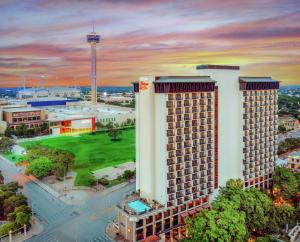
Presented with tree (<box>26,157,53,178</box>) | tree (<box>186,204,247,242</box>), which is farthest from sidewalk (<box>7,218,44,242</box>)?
tree (<box>186,204,247,242</box>)

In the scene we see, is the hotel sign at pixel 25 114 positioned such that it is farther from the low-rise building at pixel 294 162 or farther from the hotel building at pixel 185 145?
the low-rise building at pixel 294 162

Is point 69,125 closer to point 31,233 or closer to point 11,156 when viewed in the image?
point 11,156

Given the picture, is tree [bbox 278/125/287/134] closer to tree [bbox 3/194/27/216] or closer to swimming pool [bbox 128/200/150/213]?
swimming pool [bbox 128/200/150/213]

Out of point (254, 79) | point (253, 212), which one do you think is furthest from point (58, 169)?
point (254, 79)

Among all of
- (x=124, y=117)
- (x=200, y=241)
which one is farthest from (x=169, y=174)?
(x=124, y=117)

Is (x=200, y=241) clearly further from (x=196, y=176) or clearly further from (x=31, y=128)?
(x=31, y=128)

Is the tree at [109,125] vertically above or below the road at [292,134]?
above

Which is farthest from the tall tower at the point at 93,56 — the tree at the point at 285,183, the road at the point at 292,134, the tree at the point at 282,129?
the tree at the point at 285,183
